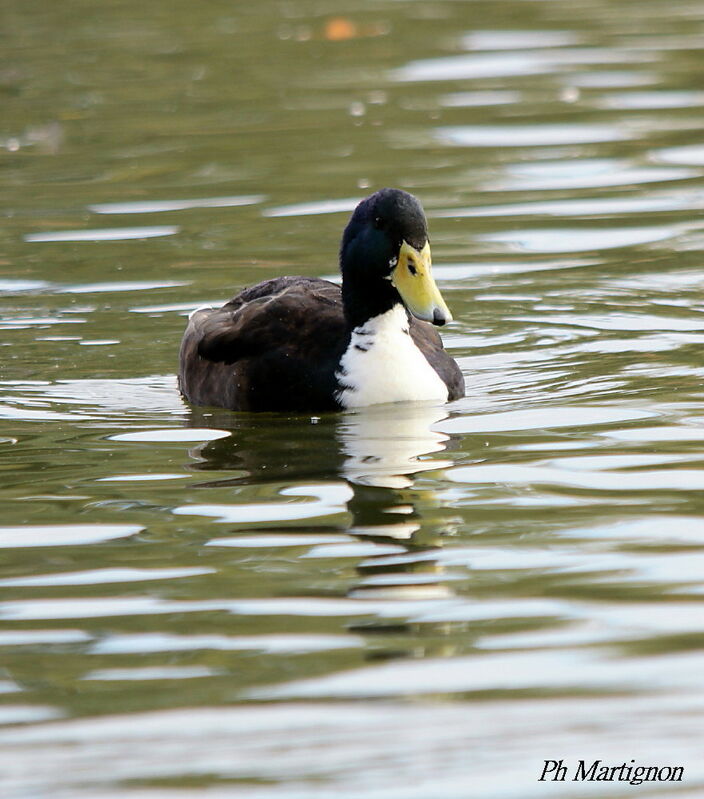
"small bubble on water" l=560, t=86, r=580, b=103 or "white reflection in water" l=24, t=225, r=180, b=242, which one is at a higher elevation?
"small bubble on water" l=560, t=86, r=580, b=103

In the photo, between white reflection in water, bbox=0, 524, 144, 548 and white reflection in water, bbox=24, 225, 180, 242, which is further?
white reflection in water, bbox=24, 225, 180, 242

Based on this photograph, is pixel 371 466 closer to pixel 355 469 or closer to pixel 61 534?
pixel 355 469

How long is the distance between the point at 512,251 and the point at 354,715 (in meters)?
7.94

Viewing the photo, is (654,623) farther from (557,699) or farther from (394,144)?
(394,144)

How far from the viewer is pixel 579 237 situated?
43.4 feet

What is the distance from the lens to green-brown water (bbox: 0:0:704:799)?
17.2 feet

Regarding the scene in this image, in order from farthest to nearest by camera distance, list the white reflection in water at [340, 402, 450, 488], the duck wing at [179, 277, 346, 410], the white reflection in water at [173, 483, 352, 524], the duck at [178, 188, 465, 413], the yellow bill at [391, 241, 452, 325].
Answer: the duck wing at [179, 277, 346, 410]
the duck at [178, 188, 465, 413]
the yellow bill at [391, 241, 452, 325]
the white reflection in water at [340, 402, 450, 488]
the white reflection in water at [173, 483, 352, 524]

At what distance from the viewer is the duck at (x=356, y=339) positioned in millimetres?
9219

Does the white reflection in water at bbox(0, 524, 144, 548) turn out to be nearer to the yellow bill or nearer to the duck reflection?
the duck reflection

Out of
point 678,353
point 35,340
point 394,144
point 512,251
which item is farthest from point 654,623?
point 394,144

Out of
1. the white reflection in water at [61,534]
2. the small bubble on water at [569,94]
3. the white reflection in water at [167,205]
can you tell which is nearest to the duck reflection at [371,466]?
the white reflection in water at [61,534]

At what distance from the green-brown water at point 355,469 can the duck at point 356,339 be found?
6.1 inches

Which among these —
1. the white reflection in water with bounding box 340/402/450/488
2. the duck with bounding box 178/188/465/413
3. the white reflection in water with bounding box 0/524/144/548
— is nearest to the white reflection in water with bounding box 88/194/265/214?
the duck with bounding box 178/188/465/413

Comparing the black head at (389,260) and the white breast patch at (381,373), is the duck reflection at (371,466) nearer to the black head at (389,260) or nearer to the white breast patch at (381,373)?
the white breast patch at (381,373)
